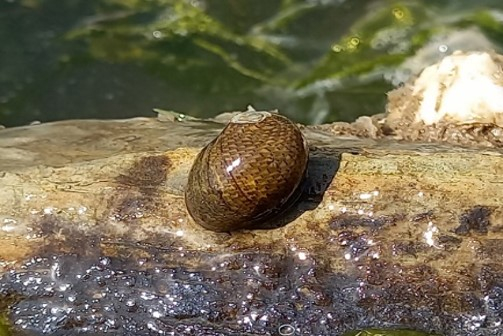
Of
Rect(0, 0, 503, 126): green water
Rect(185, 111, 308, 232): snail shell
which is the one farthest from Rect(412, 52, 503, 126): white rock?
Rect(0, 0, 503, 126): green water

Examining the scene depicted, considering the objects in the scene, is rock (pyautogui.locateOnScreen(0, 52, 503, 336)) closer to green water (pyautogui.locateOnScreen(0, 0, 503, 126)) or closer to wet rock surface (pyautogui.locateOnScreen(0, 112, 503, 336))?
wet rock surface (pyautogui.locateOnScreen(0, 112, 503, 336))

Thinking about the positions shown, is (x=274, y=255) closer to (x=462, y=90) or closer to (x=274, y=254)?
(x=274, y=254)

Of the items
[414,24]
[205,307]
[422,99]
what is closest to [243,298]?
[205,307]

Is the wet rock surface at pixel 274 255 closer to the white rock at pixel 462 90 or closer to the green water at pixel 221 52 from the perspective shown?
the white rock at pixel 462 90

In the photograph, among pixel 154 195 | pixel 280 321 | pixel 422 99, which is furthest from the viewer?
pixel 422 99

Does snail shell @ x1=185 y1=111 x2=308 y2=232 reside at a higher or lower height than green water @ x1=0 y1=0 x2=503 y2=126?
higher

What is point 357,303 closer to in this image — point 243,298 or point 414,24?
point 243,298
